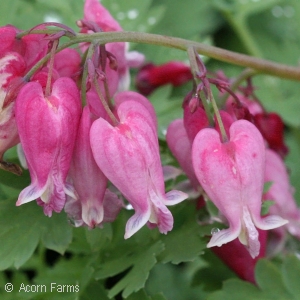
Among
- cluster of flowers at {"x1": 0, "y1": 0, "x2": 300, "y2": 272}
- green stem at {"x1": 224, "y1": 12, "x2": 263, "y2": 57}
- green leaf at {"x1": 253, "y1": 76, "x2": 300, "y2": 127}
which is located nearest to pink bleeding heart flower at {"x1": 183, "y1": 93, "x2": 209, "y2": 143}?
cluster of flowers at {"x1": 0, "y1": 0, "x2": 300, "y2": 272}

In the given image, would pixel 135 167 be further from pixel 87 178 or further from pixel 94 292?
pixel 94 292

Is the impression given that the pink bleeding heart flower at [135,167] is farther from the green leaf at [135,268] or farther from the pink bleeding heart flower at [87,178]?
the green leaf at [135,268]

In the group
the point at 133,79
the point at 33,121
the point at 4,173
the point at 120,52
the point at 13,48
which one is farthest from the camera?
the point at 133,79

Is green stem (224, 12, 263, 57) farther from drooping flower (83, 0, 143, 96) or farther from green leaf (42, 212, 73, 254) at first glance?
green leaf (42, 212, 73, 254)

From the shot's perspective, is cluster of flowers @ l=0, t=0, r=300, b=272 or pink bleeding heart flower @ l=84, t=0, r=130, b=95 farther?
pink bleeding heart flower @ l=84, t=0, r=130, b=95

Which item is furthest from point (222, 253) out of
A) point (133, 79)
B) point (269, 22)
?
point (269, 22)

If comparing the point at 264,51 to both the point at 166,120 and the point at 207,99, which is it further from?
the point at 207,99

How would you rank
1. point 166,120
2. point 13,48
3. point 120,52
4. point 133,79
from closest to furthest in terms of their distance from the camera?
point 13,48
point 120,52
point 166,120
point 133,79
